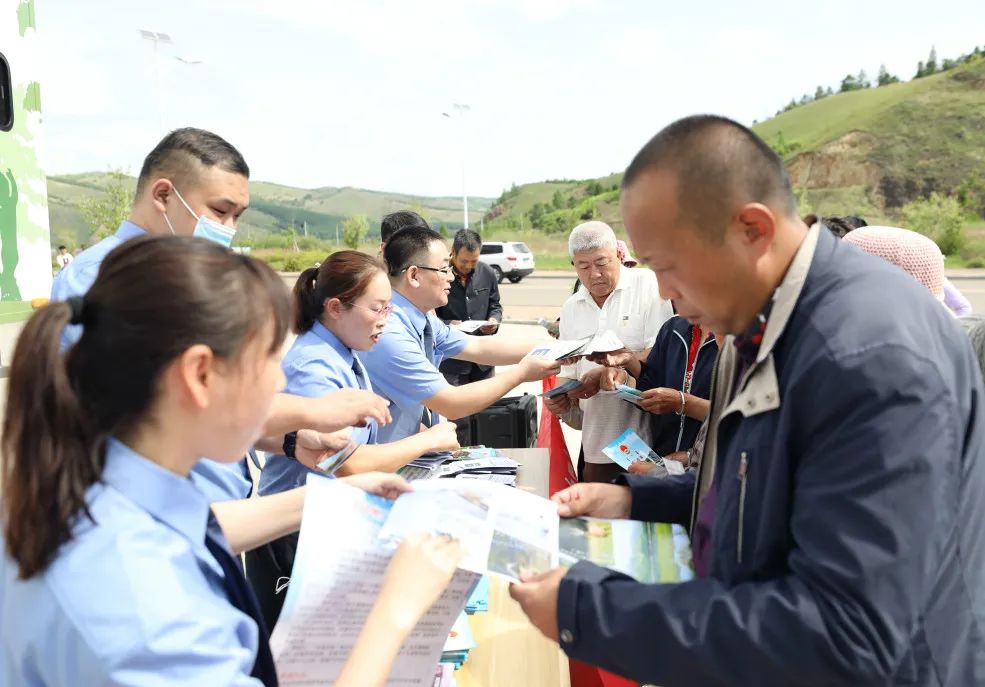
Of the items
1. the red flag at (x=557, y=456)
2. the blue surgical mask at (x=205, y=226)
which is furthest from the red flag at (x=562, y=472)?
the blue surgical mask at (x=205, y=226)

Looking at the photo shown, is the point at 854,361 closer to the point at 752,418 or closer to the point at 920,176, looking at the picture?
the point at 752,418

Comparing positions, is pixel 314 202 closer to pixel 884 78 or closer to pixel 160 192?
pixel 884 78

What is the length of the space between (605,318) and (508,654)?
240cm

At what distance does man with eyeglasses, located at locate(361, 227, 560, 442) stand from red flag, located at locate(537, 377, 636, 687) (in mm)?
420

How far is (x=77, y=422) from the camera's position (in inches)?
36.1

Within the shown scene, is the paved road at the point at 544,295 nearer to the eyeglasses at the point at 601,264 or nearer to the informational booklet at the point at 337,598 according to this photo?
the eyeglasses at the point at 601,264

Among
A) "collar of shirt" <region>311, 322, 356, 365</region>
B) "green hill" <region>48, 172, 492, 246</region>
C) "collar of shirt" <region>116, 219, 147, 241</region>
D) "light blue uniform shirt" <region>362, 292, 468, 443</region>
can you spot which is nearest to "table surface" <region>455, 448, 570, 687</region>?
"collar of shirt" <region>311, 322, 356, 365</region>

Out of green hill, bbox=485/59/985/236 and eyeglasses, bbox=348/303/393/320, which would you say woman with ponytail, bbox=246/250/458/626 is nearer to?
eyeglasses, bbox=348/303/393/320

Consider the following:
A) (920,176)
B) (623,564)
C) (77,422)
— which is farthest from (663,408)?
(920,176)

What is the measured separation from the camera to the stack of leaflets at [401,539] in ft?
3.98

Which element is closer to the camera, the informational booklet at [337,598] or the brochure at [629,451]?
the informational booklet at [337,598]

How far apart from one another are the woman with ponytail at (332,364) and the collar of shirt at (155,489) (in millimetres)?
1139

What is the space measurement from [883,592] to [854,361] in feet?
1.01

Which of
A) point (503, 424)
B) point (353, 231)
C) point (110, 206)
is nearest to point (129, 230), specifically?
point (503, 424)
